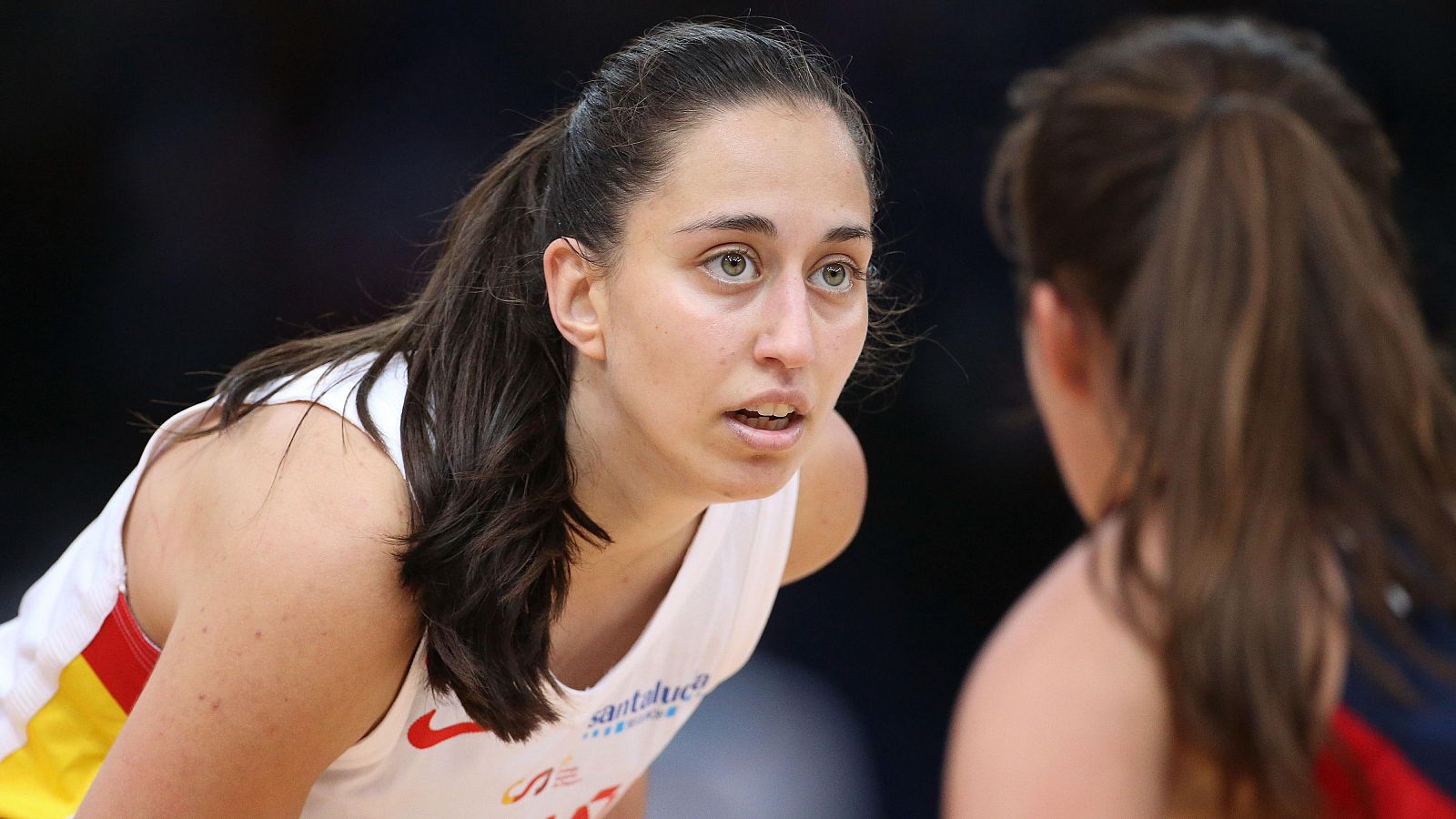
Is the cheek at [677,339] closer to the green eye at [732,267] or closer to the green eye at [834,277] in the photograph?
the green eye at [732,267]

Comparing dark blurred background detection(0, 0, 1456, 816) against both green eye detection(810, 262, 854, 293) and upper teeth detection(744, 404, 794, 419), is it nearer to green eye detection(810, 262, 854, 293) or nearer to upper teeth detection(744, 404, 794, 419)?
green eye detection(810, 262, 854, 293)

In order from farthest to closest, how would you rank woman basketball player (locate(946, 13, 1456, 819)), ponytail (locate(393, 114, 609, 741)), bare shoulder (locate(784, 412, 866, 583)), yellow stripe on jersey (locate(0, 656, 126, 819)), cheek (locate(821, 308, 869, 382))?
bare shoulder (locate(784, 412, 866, 583)) → yellow stripe on jersey (locate(0, 656, 126, 819)) → cheek (locate(821, 308, 869, 382)) → ponytail (locate(393, 114, 609, 741)) → woman basketball player (locate(946, 13, 1456, 819))

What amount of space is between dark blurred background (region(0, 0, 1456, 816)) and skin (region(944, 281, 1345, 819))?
7.89 feet

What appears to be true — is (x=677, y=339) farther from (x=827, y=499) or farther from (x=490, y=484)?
→ (x=827, y=499)

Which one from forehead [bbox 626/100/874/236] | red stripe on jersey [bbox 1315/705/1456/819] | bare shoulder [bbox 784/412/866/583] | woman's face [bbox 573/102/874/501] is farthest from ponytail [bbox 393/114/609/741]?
red stripe on jersey [bbox 1315/705/1456/819]

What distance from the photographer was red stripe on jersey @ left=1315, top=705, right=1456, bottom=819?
4.45 feet

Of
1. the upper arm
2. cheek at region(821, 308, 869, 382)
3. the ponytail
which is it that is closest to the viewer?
the upper arm

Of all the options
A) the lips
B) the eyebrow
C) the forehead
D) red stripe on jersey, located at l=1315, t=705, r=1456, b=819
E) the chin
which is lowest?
red stripe on jersey, located at l=1315, t=705, r=1456, b=819

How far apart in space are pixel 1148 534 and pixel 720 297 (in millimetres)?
698

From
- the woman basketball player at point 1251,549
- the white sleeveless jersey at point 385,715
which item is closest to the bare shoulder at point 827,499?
the white sleeveless jersey at point 385,715

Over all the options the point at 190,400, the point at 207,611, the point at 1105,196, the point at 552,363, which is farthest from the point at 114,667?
the point at 190,400

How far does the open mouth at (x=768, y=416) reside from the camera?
1.94 meters

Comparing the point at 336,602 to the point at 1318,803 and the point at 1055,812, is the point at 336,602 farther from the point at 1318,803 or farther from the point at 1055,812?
the point at 1318,803

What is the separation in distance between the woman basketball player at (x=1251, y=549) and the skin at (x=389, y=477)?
0.57 metres
